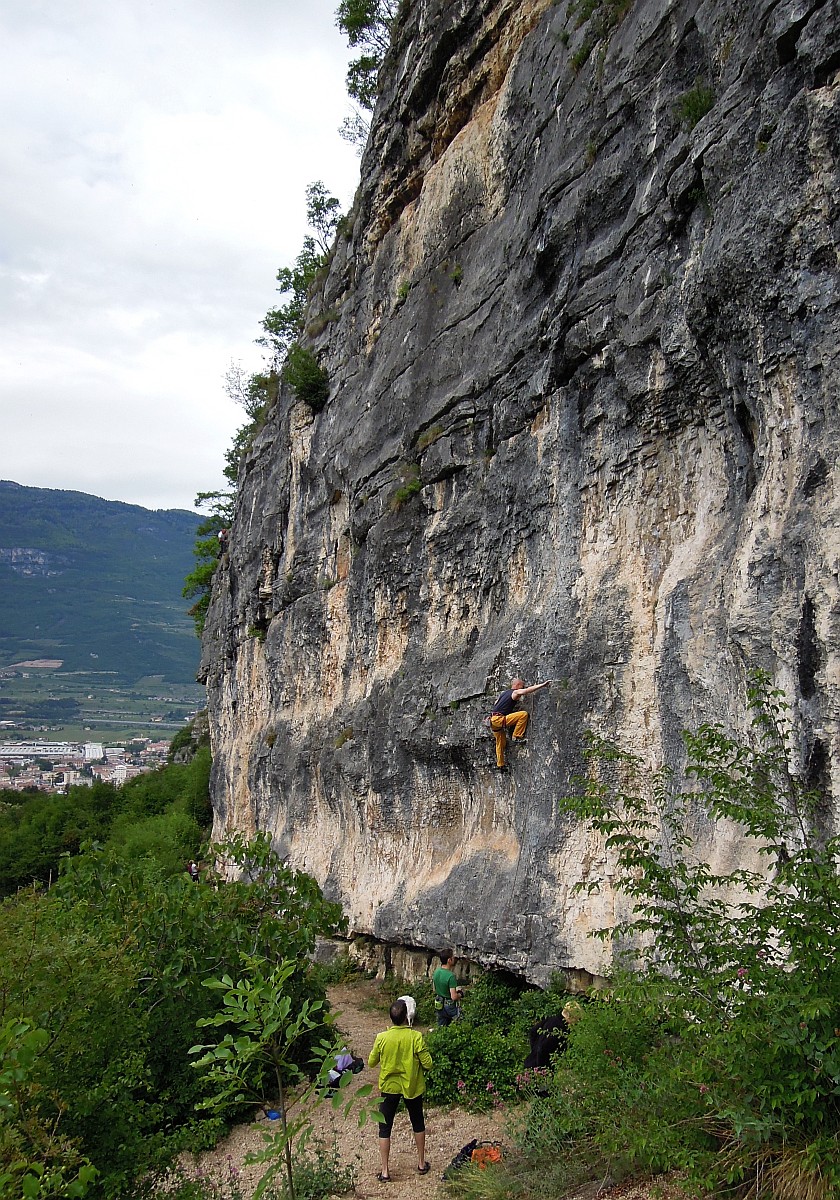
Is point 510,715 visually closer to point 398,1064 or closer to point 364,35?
point 398,1064

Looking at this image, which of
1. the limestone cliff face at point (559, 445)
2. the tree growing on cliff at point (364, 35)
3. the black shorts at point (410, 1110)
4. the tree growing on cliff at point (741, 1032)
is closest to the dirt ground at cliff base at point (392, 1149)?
the black shorts at point (410, 1110)

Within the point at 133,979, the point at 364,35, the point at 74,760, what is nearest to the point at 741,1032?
the point at 133,979

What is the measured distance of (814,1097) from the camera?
3.89 metres

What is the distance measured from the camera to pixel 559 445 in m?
10.4

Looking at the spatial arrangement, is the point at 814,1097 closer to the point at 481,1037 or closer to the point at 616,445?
the point at 481,1037

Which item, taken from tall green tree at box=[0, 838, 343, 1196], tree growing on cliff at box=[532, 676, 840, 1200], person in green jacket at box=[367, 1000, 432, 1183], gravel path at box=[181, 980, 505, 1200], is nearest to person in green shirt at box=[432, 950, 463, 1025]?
gravel path at box=[181, 980, 505, 1200]

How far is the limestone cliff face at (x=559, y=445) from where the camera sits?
6.98m

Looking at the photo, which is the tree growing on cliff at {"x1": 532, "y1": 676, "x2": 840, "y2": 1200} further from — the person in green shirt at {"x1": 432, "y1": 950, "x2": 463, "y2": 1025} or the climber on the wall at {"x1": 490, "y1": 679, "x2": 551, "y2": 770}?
the climber on the wall at {"x1": 490, "y1": 679, "x2": 551, "y2": 770}

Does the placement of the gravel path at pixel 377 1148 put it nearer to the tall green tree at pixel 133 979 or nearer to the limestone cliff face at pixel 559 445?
the tall green tree at pixel 133 979

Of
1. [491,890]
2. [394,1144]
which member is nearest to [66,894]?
[394,1144]

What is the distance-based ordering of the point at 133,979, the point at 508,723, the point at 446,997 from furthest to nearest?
1. the point at 508,723
2. the point at 446,997
3. the point at 133,979

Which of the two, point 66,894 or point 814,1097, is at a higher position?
point 814,1097

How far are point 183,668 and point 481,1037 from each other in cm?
18920

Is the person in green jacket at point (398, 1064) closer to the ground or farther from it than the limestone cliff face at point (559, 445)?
closer to the ground
